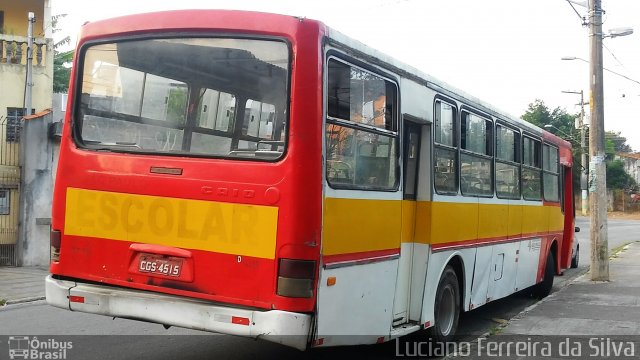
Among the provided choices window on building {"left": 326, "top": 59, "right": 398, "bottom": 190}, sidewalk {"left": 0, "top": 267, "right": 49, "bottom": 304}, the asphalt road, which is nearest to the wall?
sidewalk {"left": 0, "top": 267, "right": 49, "bottom": 304}

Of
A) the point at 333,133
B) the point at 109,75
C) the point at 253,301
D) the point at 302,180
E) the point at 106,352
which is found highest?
the point at 109,75

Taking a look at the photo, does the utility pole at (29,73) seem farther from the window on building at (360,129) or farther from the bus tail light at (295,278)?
the bus tail light at (295,278)

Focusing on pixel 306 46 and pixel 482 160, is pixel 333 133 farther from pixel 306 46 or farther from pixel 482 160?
pixel 482 160

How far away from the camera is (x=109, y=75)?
17.6ft

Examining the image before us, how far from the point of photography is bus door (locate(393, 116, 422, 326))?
5.87m

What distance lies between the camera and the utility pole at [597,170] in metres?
12.8

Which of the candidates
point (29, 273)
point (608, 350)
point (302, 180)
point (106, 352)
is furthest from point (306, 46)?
point (29, 273)

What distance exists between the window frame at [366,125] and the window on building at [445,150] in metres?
0.92

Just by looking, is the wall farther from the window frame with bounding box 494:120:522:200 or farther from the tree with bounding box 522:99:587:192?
the tree with bounding box 522:99:587:192

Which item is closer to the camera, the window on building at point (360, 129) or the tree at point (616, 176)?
the window on building at point (360, 129)

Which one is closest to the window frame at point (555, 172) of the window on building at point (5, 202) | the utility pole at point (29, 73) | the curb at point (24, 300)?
the curb at point (24, 300)

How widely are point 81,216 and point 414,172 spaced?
3.16 meters

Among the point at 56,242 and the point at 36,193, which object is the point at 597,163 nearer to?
the point at 56,242

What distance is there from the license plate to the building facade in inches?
369
